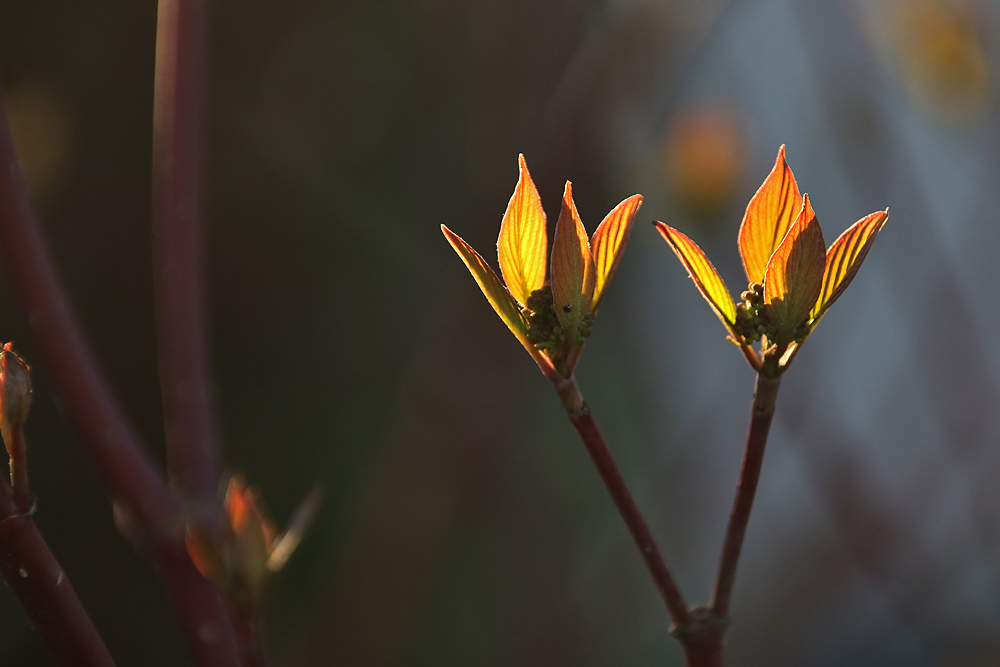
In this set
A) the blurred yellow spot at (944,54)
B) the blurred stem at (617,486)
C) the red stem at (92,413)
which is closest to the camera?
the blurred stem at (617,486)

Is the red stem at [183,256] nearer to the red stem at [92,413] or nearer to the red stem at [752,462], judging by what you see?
the red stem at [92,413]

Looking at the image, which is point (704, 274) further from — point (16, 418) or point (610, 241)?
point (16, 418)

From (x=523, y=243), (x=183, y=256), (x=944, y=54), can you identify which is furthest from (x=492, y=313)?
(x=944, y=54)

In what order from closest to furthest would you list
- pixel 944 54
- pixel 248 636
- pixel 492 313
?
pixel 248 636
pixel 492 313
pixel 944 54

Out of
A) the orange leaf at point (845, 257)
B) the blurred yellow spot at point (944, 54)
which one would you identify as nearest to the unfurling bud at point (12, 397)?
the orange leaf at point (845, 257)

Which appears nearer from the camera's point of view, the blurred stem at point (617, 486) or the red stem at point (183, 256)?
the blurred stem at point (617, 486)

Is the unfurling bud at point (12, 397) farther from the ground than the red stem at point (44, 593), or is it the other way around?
the unfurling bud at point (12, 397)

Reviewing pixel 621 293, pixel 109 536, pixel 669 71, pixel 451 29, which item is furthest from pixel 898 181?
pixel 109 536
